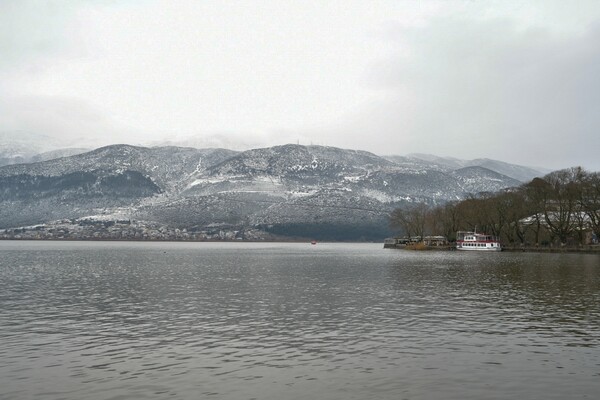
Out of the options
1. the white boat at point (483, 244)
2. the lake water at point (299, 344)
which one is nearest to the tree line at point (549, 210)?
the white boat at point (483, 244)

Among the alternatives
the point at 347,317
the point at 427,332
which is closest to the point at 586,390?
the point at 427,332

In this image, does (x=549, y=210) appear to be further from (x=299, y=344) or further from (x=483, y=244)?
(x=299, y=344)

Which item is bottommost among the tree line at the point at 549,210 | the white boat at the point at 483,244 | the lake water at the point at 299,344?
the lake water at the point at 299,344

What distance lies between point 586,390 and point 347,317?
20.3m

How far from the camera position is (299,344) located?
103ft

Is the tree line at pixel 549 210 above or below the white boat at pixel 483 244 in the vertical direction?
above

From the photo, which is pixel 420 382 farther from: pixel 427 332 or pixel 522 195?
pixel 522 195

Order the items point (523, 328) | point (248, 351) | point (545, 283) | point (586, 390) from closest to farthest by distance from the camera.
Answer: point (586, 390) < point (248, 351) < point (523, 328) < point (545, 283)

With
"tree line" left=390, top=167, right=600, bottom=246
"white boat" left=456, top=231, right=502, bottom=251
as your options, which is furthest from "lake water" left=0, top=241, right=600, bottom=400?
"white boat" left=456, top=231, right=502, bottom=251

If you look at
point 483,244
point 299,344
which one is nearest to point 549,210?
point 483,244

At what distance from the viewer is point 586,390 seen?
2261 centimetres

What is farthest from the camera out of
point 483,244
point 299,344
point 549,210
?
point 483,244

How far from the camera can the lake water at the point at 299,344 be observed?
75.6 feet

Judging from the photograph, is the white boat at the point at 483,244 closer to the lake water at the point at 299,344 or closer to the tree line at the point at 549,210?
the tree line at the point at 549,210
